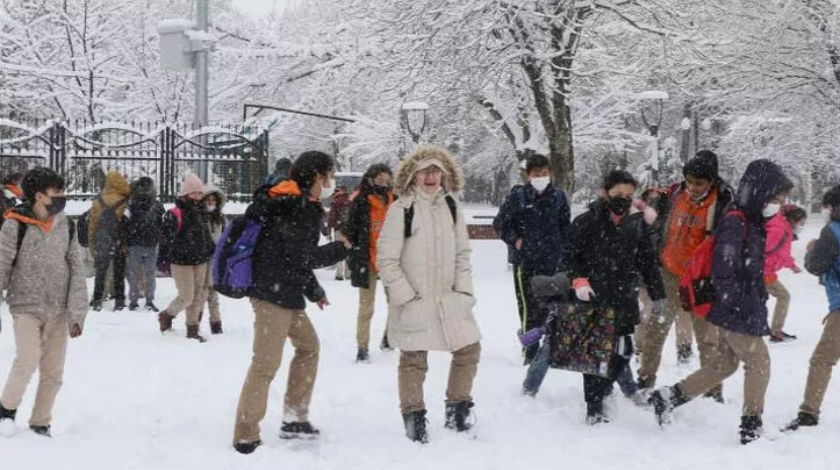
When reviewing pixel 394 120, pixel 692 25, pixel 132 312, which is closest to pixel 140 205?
pixel 132 312

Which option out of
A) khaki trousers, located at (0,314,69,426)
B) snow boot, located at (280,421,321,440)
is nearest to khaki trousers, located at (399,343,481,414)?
snow boot, located at (280,421,321,440)

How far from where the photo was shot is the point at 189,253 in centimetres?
920

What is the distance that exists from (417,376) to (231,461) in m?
1.19

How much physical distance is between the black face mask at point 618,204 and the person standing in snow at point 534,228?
160 centimetres

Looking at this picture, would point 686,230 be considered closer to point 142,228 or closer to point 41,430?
point 41,430

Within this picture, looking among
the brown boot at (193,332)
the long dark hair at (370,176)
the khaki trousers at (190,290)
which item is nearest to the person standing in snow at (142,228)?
the khaki trousers at (190,290)

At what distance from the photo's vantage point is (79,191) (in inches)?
651

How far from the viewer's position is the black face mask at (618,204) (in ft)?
20.1

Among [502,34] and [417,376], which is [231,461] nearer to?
[417,376]

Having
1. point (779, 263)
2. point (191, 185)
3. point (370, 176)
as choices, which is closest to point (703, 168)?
point (370, 176)

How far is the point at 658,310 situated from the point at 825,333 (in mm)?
1081

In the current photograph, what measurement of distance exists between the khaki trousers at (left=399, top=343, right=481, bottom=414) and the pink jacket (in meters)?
4.77

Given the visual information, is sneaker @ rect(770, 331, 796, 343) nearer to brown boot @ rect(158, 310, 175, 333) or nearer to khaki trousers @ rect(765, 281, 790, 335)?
khaki trousers @ rect(765, 281, 790, 335)

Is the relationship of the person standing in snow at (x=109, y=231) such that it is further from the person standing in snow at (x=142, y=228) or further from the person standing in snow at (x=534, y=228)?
the person standing in snow at (x=534, y=228)
